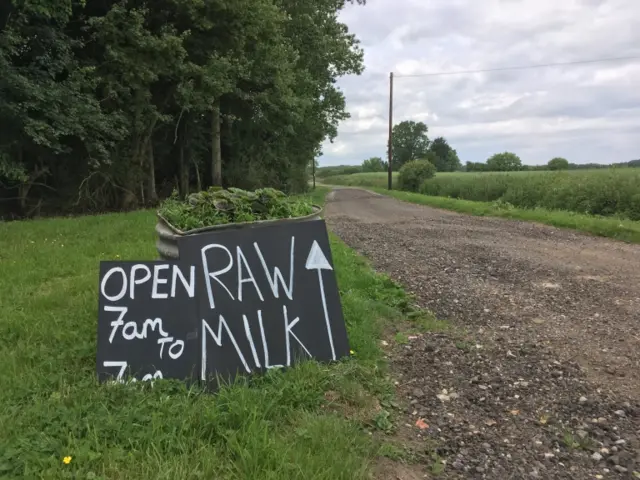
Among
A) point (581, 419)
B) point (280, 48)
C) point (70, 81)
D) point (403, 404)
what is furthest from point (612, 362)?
point (280, 48)

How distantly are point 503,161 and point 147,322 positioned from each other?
8220 cm

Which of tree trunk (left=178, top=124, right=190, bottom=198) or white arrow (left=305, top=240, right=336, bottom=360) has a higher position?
tree trunk (left=178, top=124, right=190, bottom=198)

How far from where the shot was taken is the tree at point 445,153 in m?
100

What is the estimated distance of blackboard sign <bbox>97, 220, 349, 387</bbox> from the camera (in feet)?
9.52

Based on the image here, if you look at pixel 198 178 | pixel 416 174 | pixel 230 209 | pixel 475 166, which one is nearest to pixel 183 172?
pixel 198 178

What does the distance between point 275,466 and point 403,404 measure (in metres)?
1.06

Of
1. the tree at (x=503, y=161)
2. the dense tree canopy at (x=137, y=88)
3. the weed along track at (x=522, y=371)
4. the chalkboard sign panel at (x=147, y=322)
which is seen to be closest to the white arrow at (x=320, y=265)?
the weed along track at (x=522, y=371)

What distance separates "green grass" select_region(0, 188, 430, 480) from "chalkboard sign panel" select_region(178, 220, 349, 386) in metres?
0.14

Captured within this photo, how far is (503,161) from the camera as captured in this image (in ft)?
257

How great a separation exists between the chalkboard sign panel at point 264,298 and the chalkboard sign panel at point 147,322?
0.09 meters

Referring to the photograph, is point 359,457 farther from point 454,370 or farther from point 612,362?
point 612,362

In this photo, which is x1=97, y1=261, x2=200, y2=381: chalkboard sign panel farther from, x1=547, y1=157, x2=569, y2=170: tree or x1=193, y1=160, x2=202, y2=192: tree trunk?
x1=547, y1=157, x2=569, y2=170: tree

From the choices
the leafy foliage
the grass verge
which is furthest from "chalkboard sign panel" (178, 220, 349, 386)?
the leafy foliage

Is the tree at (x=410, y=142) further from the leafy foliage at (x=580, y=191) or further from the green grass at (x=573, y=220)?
the green grass at (x=573, y=220)
